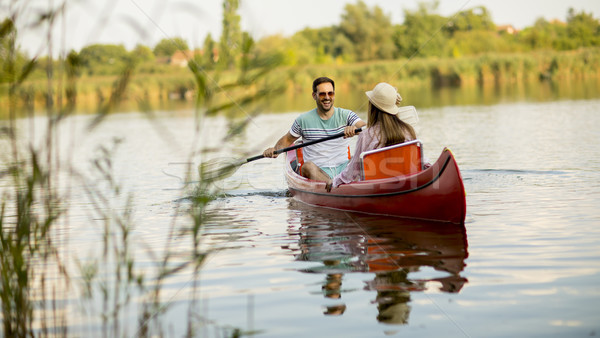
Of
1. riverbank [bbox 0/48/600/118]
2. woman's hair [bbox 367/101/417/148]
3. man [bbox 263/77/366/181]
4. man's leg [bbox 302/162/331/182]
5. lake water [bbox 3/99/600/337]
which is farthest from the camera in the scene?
riverbank [bbox 0/48/600/118]

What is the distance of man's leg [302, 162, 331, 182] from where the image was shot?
8.65m

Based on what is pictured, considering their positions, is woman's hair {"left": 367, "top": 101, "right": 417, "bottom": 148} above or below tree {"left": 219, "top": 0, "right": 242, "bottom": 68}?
below

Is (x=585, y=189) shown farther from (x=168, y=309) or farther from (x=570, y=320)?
(x=168, y=309)

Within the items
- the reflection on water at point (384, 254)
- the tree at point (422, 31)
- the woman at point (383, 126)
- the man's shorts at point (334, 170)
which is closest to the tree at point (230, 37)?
the reflection on water at point (384, 254)

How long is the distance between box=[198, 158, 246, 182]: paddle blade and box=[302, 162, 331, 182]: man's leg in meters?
5.55

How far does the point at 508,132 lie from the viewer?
52.6 ft

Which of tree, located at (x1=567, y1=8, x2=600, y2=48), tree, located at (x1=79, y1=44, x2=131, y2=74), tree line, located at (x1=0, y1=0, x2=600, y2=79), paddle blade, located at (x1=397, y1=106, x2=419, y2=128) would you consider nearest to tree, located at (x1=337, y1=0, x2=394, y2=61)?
tree line, located at (x1=0, y1=0, x2=600, y2=79)

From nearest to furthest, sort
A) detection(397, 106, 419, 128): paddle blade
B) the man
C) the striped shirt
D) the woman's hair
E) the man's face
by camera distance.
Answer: the woman's hair < detection(397, 106, 419, 128): paddle blade < the man's face < the man < the striped shirt

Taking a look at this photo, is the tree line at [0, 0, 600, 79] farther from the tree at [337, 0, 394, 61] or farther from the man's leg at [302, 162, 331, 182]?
the man's leg at [302, 162, 331, 182]

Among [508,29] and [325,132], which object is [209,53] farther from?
[508,29]

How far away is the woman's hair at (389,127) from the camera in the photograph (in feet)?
22.2

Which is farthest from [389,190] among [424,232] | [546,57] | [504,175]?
[546,57]

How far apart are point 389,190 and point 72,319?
3.84 metres

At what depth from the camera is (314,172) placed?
28.5 feet
